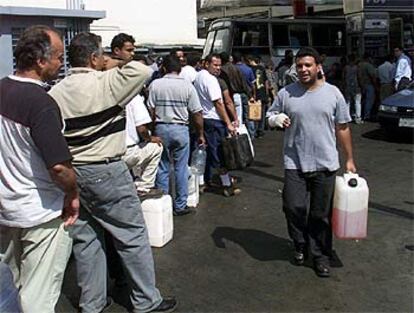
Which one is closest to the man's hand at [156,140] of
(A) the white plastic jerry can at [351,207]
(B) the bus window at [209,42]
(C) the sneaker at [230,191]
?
(C) the sneaker at [230,191]

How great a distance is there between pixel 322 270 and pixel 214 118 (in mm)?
3117

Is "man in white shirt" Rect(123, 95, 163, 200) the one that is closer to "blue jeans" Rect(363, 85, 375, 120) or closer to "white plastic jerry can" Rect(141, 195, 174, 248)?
"white plastic jerry can" Rect(141, 195, 174, 248)

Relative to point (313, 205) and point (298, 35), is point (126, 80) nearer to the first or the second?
point (313, 205)

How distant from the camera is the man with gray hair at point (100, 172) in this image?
3848 mm

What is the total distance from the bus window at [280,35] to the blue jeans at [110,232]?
15.7 metres

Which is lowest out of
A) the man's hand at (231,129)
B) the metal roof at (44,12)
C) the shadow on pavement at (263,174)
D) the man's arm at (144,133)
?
the shadow on pavement at (263,174)

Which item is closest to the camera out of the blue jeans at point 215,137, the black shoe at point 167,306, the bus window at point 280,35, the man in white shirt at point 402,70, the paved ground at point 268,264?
the black shoe at point 167,306

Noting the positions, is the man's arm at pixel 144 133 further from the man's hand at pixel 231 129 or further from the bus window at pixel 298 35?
the bus window at pixel 298 35

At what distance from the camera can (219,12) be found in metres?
36.3

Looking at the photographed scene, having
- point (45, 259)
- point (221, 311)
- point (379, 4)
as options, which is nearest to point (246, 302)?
point (221, 311)

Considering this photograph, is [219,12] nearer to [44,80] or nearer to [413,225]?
[413,225]

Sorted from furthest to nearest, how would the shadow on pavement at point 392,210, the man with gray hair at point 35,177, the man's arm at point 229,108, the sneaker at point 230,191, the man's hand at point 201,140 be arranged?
1. the sneaker at point 230,191
2. the man's arm at point 229,108
3. the man's hand at point 201,140
4. the shadow on pavement at point 392,210
5. the man with gray hair at point 35,177

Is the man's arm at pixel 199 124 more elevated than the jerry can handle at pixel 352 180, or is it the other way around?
the man's arm at pixel 199 124

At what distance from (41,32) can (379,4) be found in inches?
711
